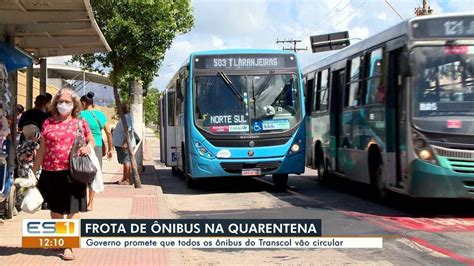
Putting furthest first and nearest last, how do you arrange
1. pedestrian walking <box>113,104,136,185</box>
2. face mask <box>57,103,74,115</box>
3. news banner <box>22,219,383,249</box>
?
pedestrian walking <box>113,104,136,185</box> → face mask <box>57,103,74,115</box> → news banner <box>22,219,383,249</box>

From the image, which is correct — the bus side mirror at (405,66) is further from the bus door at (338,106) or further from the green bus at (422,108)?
the bus door at (338,106)

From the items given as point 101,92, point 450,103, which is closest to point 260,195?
point 450,103

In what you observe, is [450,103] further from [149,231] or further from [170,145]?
[170,145]

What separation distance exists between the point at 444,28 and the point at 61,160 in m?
6.48

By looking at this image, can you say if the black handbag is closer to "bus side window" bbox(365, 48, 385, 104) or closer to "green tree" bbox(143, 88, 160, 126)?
"bus side window" bbox(365, 48, 385, 104)

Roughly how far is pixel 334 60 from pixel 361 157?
330cm

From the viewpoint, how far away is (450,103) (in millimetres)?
9531

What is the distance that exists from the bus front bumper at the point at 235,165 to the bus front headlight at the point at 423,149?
4289 mm

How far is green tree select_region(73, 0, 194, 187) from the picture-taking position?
14.3 meters

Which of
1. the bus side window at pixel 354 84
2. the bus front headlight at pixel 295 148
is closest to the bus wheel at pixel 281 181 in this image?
the bus front headlight at pixel 295 148

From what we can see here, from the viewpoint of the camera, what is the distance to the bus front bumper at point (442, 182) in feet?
→ 30.6

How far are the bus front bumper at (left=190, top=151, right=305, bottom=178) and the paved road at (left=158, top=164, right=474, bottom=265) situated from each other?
528 mm

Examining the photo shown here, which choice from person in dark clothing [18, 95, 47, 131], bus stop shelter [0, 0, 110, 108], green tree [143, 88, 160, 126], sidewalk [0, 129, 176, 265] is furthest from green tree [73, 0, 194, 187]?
green tree [143, 88, 160, 126]

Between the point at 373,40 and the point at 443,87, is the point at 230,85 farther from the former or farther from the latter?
the point at 443,87
